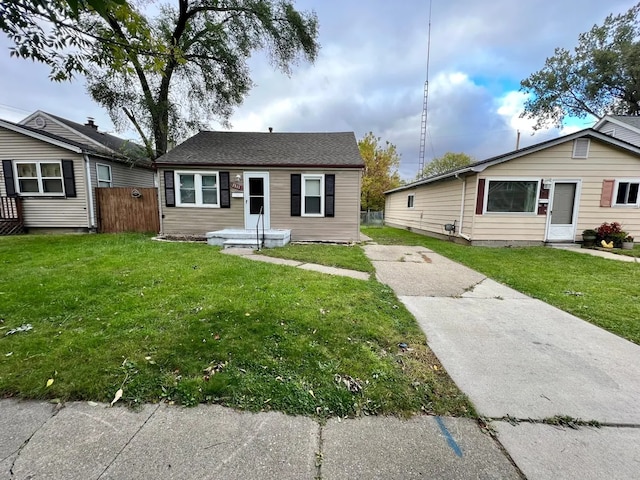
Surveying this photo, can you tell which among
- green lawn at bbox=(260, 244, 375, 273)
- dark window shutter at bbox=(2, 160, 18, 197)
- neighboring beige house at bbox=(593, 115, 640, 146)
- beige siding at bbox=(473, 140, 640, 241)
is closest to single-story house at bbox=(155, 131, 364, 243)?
green lawn at bbox=(260, 244, 375, 273)

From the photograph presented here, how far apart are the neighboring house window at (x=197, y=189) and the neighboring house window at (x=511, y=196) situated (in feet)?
30.5

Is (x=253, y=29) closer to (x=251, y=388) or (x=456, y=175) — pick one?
(x=456, y=175)

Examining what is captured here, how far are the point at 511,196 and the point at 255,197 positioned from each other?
865cm

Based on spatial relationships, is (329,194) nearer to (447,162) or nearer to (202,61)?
(202,61)

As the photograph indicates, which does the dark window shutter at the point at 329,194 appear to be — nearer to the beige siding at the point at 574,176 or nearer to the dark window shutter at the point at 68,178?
the beige siding at the point at 574,176

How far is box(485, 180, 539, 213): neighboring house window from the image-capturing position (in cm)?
953

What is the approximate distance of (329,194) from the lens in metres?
9.71

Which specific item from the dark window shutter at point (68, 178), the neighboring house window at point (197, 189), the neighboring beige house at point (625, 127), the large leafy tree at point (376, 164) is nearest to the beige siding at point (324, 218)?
the neighboring house window at point (197, 189)

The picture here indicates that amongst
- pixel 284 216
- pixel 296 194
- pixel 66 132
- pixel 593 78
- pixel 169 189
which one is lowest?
pixel 284 216

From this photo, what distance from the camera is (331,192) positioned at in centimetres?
970

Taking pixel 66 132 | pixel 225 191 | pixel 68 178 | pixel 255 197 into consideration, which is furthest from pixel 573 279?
pixel 66 132

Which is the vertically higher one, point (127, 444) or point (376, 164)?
point (376, 164)

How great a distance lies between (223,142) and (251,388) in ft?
36.1

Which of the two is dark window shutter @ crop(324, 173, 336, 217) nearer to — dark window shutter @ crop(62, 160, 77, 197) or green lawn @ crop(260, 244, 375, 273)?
green lawn @ crop(260, 244, 375, 273)
